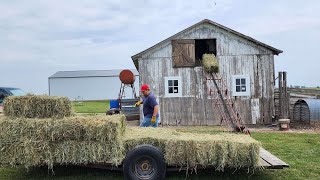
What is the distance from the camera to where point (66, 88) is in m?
70.6

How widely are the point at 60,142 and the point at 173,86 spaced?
13.0 metres

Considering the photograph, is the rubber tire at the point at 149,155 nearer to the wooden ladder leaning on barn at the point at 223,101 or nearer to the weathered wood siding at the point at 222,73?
the wooden ladder leaning on barn at the point at 223,101

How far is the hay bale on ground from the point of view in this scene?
8.15 meters

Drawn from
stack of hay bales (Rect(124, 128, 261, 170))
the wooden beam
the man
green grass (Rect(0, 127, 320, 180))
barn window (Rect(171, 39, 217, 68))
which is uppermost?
barn window (Rect(171, 39, 217, 68))

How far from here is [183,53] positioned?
20688 millimetres

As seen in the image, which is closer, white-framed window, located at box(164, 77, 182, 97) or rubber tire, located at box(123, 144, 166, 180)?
rubber tire, located at box(123, 144, 166, 180)

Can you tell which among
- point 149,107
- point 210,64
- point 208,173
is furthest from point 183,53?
point 208,173

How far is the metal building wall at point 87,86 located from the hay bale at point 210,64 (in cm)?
5152

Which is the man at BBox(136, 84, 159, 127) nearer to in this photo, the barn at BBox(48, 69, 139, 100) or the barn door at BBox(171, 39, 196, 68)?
the barn door at BBox(171, 39, 196, 68)

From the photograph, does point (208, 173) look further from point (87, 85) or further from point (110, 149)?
point (87, 85)

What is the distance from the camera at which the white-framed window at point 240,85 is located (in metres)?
20.7

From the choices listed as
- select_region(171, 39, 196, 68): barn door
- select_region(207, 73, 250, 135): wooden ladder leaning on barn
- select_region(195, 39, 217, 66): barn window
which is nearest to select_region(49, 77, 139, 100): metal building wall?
select_region(195, 39, 217, 66): barn window

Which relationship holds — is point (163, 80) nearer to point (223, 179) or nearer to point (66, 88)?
point (223, 179)

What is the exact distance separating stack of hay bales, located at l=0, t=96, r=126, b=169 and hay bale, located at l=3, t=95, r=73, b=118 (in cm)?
36
